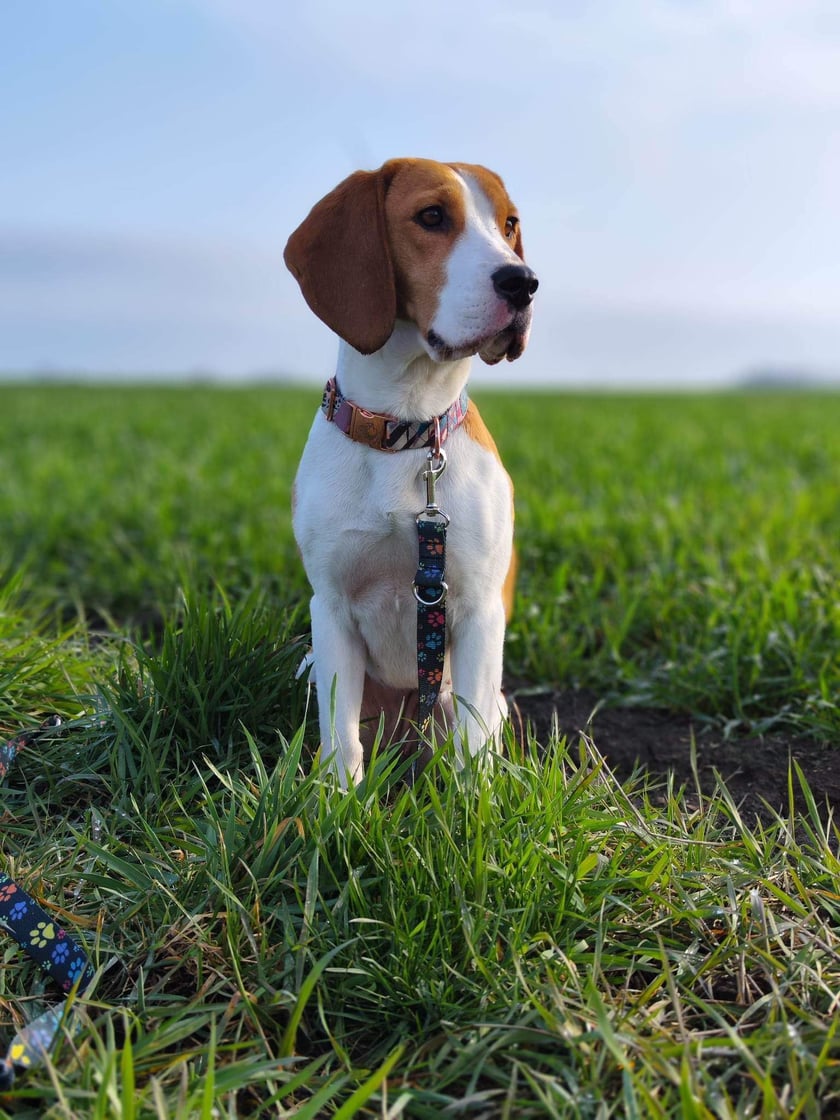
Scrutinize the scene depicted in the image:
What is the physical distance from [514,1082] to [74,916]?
A: 112cm

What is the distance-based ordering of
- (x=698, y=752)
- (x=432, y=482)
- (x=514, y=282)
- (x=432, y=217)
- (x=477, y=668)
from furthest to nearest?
(x=698, y=752) → (x=477, y=668) → (x=432, y=482) → (x=432, y=217) → (x=514, y=282)

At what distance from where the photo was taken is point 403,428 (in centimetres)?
285

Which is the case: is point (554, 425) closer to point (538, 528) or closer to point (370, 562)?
point (538, 528)

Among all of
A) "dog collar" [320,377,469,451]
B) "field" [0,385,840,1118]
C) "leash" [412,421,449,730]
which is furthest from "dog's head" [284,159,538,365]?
"field" [0,385,840,1118]

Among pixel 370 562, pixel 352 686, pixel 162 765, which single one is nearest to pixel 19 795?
pixel 162 765

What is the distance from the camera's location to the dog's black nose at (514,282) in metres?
2.56

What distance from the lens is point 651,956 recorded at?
2.37m

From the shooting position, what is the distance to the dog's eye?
2.70 meters

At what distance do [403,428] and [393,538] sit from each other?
12.0 inches

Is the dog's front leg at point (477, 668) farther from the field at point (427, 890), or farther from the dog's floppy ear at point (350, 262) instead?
the dog's floppy ear at point (350, 262)

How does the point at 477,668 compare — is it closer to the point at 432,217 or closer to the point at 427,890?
the point at 427,890

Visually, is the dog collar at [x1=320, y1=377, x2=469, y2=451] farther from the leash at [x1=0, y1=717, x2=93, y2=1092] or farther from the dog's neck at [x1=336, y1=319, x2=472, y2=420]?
the leash at [x1=0, y1=717, x2=93, y2=1092]

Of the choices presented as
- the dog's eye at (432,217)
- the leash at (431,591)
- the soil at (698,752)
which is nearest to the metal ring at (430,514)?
the leash at (431,591)

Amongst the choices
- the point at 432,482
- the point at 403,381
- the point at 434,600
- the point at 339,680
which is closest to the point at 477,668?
the point at 434,600
